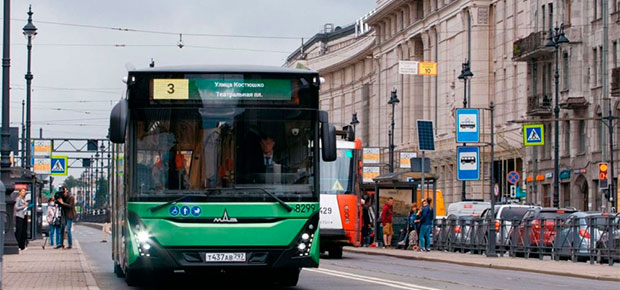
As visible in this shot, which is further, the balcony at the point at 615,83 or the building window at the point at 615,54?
the building window at the point at 615,54

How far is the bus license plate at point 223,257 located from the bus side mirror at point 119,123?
6.23ft

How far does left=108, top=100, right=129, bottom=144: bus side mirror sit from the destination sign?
0.90 meters

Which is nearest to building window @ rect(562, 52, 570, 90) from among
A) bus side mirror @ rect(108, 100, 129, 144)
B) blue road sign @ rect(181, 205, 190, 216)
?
blue road sign @ rect(181, 205, 190, 216)

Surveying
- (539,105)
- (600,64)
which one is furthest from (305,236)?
(539,105)

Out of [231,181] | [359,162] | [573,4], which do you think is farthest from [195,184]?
[573,4]

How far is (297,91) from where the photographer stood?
1723 centimetres

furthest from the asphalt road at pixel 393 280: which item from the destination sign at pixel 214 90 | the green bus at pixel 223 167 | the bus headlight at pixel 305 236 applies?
the destination sign at pixel 214 90

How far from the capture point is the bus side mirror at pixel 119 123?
52.2 feet

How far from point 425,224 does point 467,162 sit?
3052 millimetres

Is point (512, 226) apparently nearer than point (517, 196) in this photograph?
Yes

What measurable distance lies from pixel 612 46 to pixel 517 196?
535 inches

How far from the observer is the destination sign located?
17.1 meters

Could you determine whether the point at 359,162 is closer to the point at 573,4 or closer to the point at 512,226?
the point at 512,226

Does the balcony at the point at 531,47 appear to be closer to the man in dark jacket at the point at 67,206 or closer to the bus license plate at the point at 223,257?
the man in dark jacket at the point at 67,206
